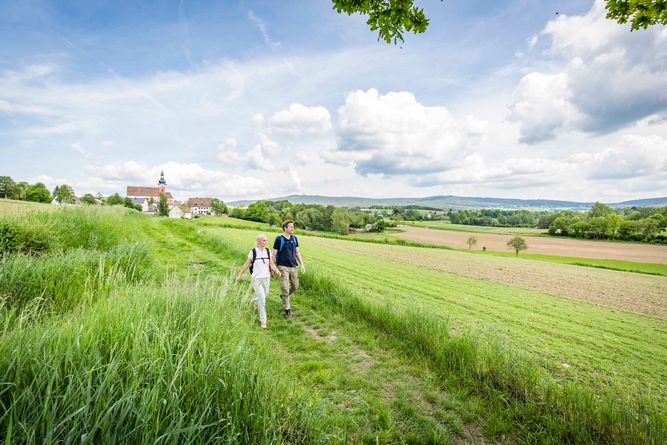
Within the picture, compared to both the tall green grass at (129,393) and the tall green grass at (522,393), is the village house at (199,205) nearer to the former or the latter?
the tall green grass at (522,393)

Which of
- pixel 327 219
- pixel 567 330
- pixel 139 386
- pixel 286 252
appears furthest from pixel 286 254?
pixel 327 219

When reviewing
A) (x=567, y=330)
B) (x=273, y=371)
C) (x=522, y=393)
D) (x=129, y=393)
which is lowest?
(x=567, y=330)

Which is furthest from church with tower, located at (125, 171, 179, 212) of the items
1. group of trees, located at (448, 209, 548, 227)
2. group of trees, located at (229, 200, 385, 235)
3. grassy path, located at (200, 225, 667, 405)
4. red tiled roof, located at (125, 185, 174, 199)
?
grassy path, located at (200, 225, 667, 405)

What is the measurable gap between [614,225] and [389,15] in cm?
9603

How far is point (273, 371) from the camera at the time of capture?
3.36 metres

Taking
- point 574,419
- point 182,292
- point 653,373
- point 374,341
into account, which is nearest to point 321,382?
point 374,341

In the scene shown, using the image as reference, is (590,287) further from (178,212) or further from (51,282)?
(178,212)

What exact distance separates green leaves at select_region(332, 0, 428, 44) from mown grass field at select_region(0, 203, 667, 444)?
537cm

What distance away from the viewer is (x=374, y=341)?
6465 millimetres

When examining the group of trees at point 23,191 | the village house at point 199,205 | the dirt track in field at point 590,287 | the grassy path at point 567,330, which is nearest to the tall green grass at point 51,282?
the grassy path at point 567,330

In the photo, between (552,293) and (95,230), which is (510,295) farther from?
(95,230)

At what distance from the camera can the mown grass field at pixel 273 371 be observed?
2086mm

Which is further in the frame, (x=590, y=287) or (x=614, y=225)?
(x=614, y=225)

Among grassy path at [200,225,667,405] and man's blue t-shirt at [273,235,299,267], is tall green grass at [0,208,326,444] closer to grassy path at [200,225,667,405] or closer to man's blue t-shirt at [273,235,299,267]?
man's blue t-shirt at [273,235,299,267]
